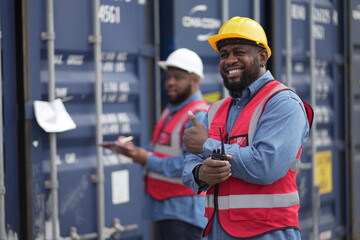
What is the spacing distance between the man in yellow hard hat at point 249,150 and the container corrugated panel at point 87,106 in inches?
52.8

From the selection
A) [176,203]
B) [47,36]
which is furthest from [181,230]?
[47,36]

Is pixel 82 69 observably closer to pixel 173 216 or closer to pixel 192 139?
pixel 173 216

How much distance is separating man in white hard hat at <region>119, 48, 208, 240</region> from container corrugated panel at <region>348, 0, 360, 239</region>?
2.54 meters

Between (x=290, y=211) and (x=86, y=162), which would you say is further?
(x=86, y=162)

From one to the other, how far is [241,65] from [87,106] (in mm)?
1633

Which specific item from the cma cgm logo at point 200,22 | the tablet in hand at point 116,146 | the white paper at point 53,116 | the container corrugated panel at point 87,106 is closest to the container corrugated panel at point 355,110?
the cma cgm logo at point 200,22

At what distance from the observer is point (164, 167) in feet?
13.0

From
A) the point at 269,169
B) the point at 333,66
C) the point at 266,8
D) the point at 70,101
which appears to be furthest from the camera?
the point at 333,66

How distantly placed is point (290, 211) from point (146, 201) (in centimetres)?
161

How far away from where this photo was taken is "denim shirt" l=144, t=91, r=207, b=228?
3922mm

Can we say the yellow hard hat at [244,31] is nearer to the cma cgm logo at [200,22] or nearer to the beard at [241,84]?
the beard at [241,84]

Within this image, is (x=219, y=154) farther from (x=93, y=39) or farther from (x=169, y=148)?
(x=93, y=39)

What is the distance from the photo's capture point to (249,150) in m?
2.62

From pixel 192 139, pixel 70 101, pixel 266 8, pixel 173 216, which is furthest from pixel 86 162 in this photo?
pixel 266 8
